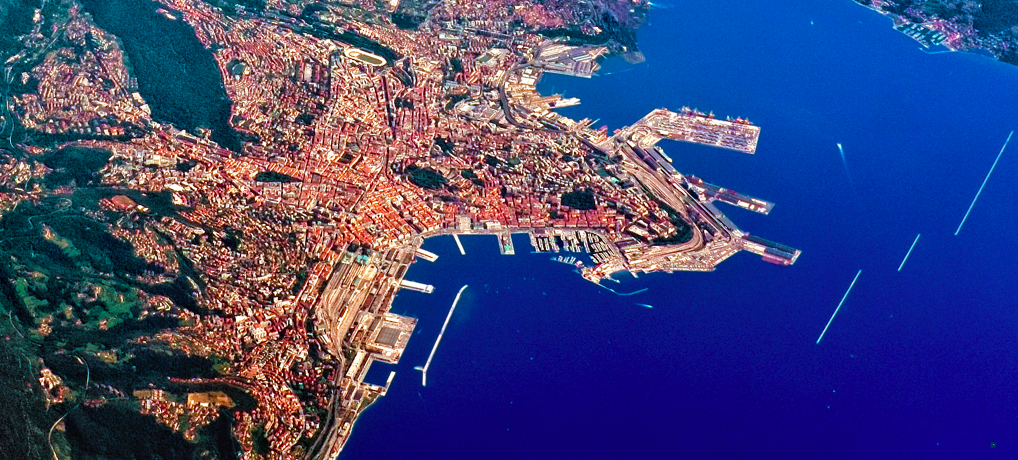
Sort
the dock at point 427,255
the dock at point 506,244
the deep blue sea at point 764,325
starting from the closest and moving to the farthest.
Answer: the deep blue sea at point 764,325 → the dock at point 427,255 → the dock at point 506,244

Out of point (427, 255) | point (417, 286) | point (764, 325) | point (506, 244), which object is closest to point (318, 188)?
point (427, 255)

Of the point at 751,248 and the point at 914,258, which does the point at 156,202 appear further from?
the point at 914,258

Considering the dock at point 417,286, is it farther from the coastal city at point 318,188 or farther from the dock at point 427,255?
the dock at point 427,255

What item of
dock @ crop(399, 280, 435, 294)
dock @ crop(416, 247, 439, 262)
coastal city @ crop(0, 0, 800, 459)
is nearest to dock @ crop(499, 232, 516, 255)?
coastal city @ crop(0, 0, 800, 459)

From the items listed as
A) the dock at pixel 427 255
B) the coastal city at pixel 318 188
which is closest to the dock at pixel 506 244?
the coastal city at pixel 318 188

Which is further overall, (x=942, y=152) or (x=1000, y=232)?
(x=942, y=152)

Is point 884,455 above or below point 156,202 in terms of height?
above

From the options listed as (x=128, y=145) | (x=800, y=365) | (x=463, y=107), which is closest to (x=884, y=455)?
(x=800, y=365)
